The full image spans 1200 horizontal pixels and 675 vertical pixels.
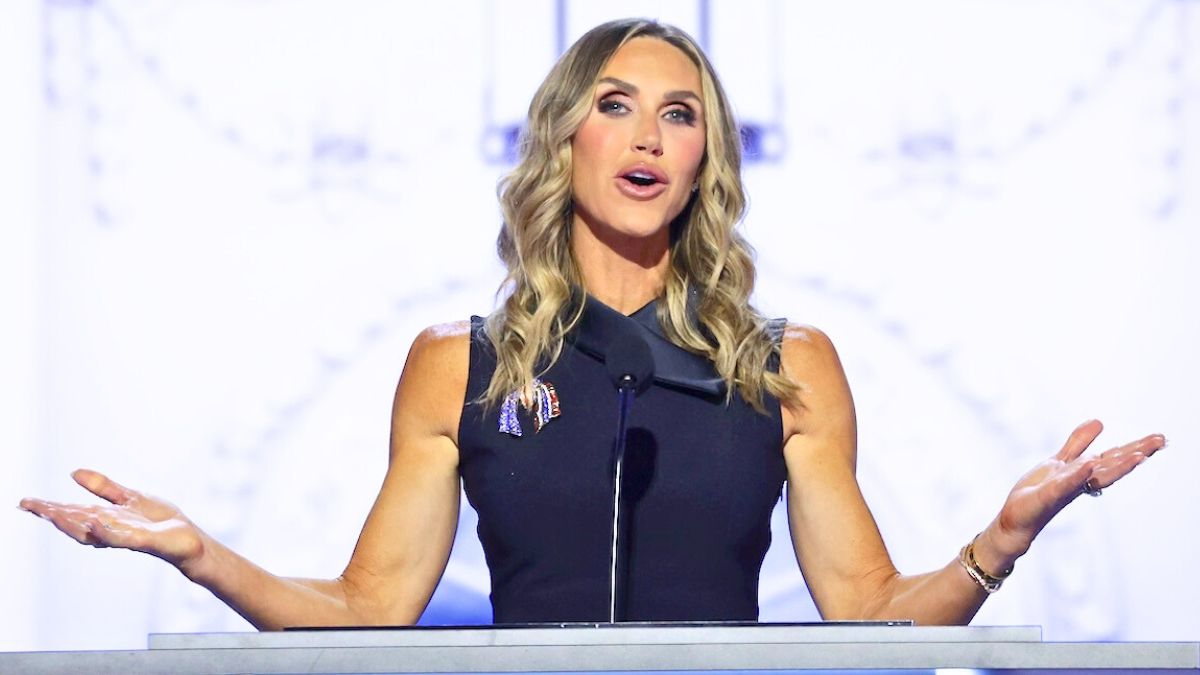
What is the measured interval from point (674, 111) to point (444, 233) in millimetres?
726

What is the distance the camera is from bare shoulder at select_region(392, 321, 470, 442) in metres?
2.42

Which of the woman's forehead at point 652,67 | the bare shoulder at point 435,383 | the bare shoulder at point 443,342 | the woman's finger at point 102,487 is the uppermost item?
the woman's forehead at point 652,67

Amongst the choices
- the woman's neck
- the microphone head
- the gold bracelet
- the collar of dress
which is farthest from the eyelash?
the gold bracelet

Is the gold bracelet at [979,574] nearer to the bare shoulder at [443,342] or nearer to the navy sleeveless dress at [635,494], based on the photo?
the navy sleeveless dress at [635,494]

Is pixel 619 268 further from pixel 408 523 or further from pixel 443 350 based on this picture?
pixel 408 523

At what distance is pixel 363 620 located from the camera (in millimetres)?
2311

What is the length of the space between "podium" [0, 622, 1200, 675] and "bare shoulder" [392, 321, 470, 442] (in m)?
0.96

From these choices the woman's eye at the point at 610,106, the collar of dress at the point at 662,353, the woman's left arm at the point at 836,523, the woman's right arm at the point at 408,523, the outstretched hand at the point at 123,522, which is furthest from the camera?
the woman's eye at the point at 610,106

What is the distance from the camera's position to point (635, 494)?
2.30m

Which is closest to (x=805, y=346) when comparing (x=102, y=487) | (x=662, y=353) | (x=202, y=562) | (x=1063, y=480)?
(x=662, y=353)

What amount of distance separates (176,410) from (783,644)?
6.20 feet

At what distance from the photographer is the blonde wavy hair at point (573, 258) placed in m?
2.41

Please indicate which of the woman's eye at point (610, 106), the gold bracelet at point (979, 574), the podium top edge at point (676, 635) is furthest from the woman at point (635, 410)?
the podium top edge at point (676, 635)

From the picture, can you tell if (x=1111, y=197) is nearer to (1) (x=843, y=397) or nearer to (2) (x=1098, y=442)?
(2) (x=1098, y=442)
